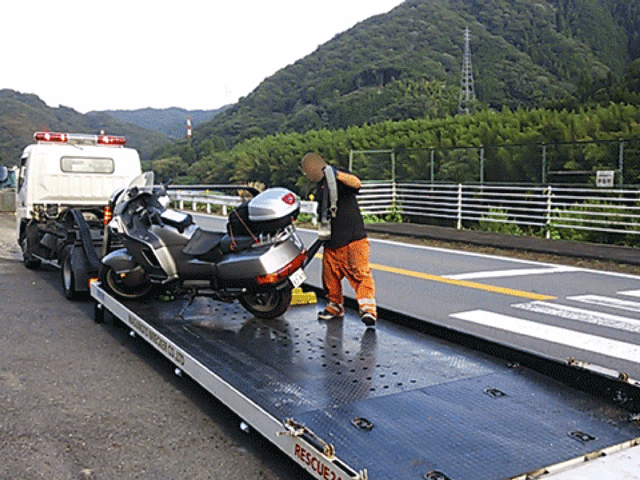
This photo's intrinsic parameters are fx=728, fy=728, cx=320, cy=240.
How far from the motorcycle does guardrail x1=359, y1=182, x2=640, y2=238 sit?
449 inches

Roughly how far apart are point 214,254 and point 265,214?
709 millimetres

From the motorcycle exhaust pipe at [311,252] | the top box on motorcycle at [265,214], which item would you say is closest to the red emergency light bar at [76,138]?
the top box on motorcycle at [265,214]

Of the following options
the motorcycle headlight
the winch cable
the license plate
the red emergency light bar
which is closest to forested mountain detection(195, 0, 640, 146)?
the red emergency light bar

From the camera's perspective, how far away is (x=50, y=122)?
120 meters

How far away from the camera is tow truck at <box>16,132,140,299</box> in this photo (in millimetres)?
12180

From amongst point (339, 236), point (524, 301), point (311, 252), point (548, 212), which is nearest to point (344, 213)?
point (339, 236)

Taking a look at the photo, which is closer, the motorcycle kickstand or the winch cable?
the motorcycle kickstand

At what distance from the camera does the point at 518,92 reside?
10100 centimetres

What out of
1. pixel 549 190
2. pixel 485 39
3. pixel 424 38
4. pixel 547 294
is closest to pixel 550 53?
pixel 485 39

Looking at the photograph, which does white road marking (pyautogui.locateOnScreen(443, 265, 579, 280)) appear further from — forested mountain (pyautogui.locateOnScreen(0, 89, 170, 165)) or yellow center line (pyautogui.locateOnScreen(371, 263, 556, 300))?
forested mountain (pyautogui.locateOnScreen(0, 89, 170, 165))

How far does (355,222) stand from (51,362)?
127 inches

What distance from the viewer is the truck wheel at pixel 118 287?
26.8ft

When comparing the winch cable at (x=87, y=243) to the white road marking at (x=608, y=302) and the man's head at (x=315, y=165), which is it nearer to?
the man's head at (x=315, y=165)

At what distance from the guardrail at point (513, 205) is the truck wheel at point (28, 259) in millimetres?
11825
